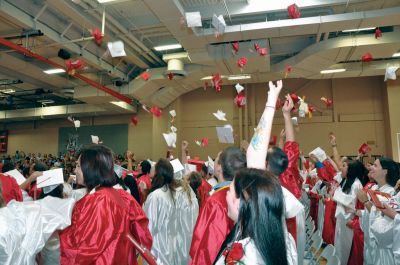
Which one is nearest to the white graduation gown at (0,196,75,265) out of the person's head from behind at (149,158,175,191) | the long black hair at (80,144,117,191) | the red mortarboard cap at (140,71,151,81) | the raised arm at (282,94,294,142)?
the long black hair at (80,144,117,191)

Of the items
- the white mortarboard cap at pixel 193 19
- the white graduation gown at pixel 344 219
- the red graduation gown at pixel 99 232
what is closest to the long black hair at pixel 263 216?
the red graduation gown at pixel 99 232

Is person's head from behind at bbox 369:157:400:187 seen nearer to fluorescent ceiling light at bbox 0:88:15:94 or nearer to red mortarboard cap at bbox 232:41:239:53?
red mortarboard cap at bbox 232:41:239:53

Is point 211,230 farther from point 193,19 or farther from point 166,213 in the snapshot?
point 193,19

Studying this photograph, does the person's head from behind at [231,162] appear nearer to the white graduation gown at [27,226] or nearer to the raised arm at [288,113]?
the raised arm at [288,113]

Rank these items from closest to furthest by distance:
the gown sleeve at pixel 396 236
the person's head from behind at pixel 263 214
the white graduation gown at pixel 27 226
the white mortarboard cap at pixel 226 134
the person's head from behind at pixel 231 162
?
the person's head from behind at pixel 263 214 → the white graduation gown at pixel 27 226 → the person's head from behind at pixel 231 162 → the gown sleeve at pixel 396 236 → the white mortarboard cap at pixel 226 134

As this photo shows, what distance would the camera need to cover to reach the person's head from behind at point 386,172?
3086 mm

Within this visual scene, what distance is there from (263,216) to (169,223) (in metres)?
2.46

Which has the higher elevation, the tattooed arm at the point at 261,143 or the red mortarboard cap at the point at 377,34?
the red mortarboard cap at the point at 377,34

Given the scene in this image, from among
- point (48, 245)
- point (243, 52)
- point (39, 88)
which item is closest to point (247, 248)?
point (48, 245)

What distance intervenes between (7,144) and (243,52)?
12159mm

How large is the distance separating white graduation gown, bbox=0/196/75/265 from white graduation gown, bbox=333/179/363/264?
2.98m

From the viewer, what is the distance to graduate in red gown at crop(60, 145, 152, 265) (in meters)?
1.68

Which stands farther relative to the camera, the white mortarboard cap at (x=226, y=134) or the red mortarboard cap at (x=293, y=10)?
the red mortarboard cap at (x=293, y=10)

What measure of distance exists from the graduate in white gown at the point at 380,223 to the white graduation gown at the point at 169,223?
181 cm
